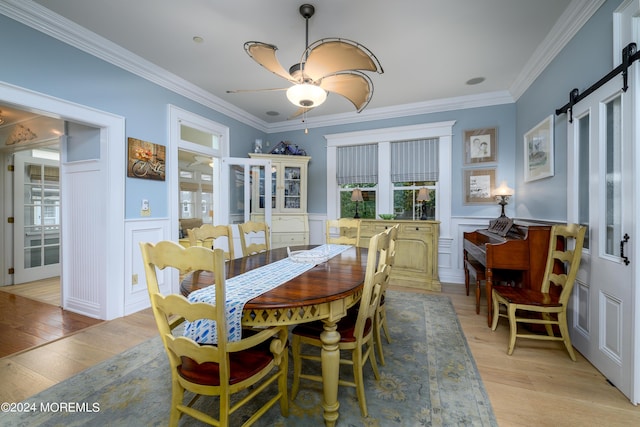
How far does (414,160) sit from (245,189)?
9.18 ft

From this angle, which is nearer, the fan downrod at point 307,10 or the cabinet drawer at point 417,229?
the fan downrod at point 307,10

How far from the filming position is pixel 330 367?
134 centimetres

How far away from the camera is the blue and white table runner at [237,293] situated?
1.17 metres

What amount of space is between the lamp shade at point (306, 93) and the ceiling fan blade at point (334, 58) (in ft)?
0.28

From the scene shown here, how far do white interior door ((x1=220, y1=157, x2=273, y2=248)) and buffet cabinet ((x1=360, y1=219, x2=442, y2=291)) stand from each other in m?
1.95

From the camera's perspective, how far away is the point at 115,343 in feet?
7.54

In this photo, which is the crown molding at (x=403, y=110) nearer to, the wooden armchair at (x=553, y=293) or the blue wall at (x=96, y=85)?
the blue wall at (x=96, y=85)

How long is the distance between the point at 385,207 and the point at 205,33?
10.9 feet

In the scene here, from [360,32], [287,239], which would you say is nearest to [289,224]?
[287,239]

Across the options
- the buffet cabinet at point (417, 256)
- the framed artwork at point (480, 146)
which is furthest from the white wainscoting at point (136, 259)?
the framed artwork at point (480, 146)

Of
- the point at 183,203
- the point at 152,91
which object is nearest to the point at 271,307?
the point at 152,91

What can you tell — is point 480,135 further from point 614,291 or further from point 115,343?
point 115,343

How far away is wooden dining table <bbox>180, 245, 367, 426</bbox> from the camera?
1.21 m

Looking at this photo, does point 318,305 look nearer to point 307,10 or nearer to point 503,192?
point 307,10
